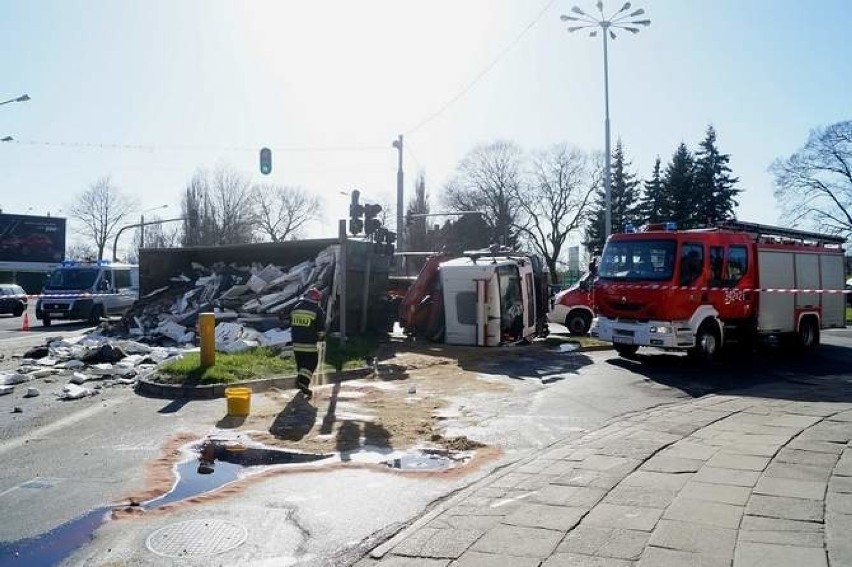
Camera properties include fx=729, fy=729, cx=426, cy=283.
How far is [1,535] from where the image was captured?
5.07 m

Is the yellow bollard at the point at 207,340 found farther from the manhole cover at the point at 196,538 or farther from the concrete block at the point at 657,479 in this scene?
the concrete block at the point at 657,479

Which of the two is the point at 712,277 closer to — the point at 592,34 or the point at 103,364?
the point at 103,364

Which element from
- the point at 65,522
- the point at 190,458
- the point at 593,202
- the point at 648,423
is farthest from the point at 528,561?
the point at 593,202

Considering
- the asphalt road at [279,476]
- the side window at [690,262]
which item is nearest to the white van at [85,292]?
the asphalt road at [279,476]

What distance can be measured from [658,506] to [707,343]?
35.4 feet

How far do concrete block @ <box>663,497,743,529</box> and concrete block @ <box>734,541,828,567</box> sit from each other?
398 mm

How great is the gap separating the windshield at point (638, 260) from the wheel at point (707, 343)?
4.90 feet

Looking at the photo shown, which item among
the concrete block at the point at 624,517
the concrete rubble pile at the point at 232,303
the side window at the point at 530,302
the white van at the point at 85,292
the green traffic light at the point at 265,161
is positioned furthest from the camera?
the white van at the point at 85,292

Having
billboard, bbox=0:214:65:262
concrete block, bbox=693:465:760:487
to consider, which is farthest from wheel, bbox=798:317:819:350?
billboard, bbox=0:214:65:262

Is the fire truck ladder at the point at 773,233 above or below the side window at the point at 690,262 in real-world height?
above

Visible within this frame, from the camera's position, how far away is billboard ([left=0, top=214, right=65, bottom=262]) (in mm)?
67062

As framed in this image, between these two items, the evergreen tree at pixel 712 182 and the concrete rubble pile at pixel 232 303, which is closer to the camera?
the concrete rubble pile at pixel 232 303

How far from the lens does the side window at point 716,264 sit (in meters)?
15.3

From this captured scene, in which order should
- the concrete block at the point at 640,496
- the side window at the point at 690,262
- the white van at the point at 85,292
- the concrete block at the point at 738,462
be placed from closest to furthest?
the concrete block at the point at 640,496 → the concrete block at the point at 738,462 → the side window at the point at 690,262 → the white van at the point at 85,292
